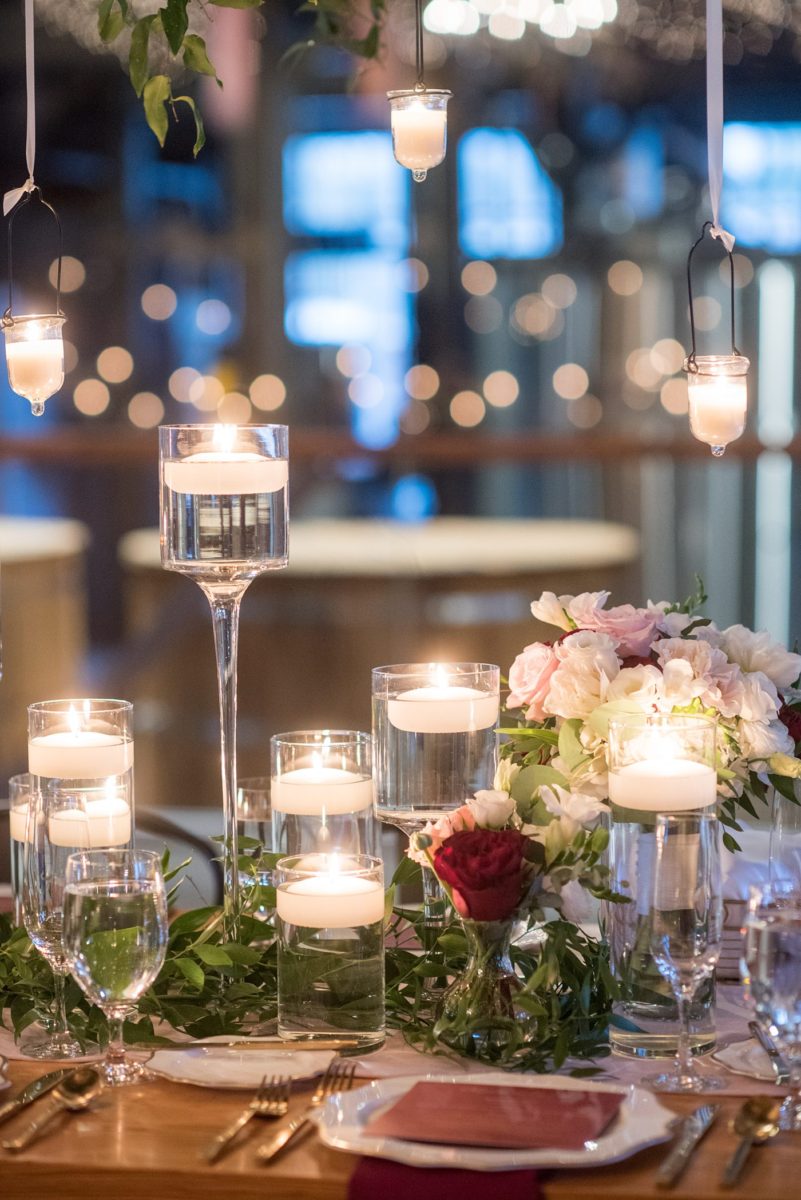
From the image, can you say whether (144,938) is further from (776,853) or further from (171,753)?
(171,753)

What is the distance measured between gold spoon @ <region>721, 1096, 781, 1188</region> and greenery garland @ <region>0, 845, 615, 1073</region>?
0.47 feet

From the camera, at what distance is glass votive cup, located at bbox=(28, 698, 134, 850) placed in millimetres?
1252

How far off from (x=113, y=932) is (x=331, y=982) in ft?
0.65

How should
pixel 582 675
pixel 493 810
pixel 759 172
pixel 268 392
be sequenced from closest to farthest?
pixel 493 810, pixel 582 675, pixel 759 172, pixel 268 392

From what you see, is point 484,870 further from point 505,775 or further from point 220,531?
point 220,531

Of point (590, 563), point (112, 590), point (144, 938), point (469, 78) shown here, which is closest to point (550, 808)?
point (144, 938)

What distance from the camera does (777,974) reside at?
3.47 ft

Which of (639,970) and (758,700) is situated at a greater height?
(758,700)

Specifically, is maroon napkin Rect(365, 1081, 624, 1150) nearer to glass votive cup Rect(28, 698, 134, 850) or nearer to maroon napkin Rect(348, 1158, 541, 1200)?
maroon napkin Rect(348, 1158, 541, 1200)

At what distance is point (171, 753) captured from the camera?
525cm

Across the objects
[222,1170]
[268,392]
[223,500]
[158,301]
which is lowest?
[222,1170]

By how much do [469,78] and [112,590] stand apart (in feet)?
8.55

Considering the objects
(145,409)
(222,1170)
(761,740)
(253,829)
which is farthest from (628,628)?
(145,409)

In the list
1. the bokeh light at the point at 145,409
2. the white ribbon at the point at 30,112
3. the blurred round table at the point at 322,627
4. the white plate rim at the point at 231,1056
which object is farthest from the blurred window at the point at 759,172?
the white plate rim at the point at 231,1056
